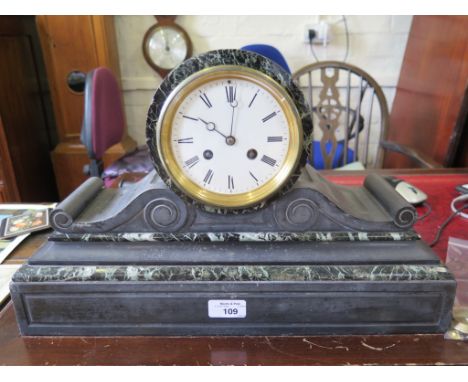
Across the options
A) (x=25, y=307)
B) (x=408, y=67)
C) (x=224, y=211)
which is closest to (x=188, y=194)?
(x=224, y=211)

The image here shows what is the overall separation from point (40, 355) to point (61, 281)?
109mm

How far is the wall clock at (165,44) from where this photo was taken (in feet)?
6.64

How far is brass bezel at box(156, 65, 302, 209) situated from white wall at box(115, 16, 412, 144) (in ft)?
5.12

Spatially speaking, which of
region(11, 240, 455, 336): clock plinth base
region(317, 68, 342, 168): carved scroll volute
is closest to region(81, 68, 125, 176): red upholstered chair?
region(317, 68, 342, 168): carved scroll volute

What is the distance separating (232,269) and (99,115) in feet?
3.72

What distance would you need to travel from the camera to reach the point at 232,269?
2.08 feet

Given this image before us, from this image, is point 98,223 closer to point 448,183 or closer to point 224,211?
point 224,211

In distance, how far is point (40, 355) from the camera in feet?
2.02

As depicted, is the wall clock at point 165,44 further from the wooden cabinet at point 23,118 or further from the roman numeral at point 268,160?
the roman numeral at point 268,160

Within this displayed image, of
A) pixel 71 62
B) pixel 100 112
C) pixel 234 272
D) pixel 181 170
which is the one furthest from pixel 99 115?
pixel 234 272

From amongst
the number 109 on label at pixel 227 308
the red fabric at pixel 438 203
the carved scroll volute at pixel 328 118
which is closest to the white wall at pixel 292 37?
the carved scroll volute at pixel 328 118

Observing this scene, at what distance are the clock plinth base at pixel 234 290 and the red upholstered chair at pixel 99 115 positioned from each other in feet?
3.14

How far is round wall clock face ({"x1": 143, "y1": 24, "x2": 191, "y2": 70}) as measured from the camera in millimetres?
2027

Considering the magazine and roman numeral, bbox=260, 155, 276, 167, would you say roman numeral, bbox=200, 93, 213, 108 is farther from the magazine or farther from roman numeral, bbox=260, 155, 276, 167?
the magazine
